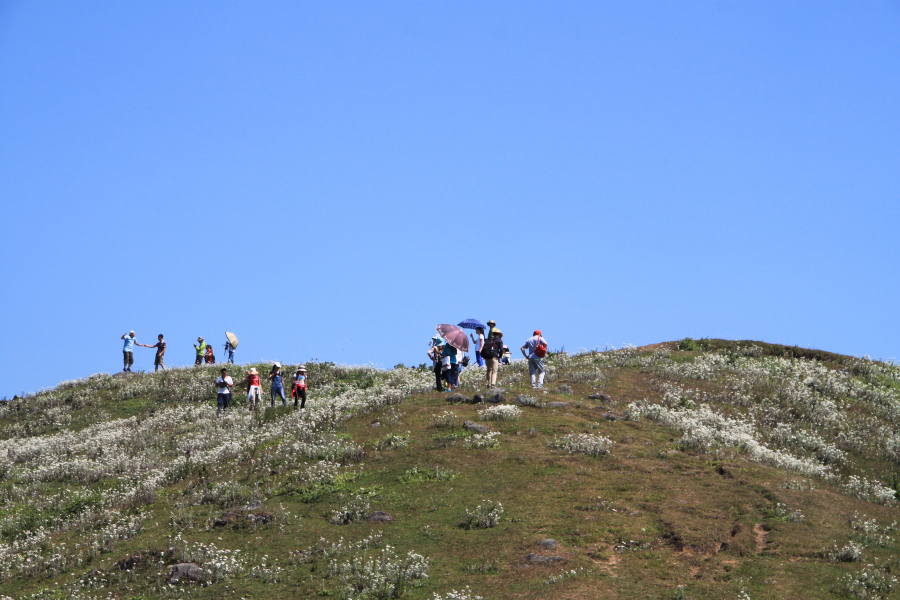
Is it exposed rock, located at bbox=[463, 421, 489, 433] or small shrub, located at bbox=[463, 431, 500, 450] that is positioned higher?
exposed rock, located at bbox=[463, 421, 489, 433]

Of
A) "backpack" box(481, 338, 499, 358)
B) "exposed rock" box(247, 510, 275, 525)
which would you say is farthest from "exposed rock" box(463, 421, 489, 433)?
"exposed rock" box(247, 510, 275, 525)

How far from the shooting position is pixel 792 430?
26.8 m

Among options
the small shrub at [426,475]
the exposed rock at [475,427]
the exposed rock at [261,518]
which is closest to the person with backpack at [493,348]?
the exposed rock at [475,427]

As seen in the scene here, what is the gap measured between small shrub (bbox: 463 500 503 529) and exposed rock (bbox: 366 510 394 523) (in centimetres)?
164

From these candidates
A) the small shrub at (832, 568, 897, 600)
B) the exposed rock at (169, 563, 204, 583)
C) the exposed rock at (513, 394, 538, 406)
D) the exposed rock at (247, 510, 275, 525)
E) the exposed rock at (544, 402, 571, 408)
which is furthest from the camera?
the exposed rock at (544, 402, 571, 408)

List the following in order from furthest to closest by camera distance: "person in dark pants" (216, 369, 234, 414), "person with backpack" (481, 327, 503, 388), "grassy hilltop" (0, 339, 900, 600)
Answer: "person in dark pants" (216, 369, 234, 414), "person with backpack" (481, 327, 503, 388), "grassy hilltop" (0, 339, 900, 600)

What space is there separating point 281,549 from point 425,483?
4.32 meters

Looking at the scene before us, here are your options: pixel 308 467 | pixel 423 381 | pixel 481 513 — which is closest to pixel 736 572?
pixel 481 513

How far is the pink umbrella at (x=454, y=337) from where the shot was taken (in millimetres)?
27438

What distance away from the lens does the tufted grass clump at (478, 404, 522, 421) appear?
24.0 meters

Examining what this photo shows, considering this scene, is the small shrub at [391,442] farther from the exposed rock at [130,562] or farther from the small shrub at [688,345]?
the small shrub at [688,345]

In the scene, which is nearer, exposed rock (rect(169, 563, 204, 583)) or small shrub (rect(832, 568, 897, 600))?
small shrub (rect(832, 568, 897, 600))

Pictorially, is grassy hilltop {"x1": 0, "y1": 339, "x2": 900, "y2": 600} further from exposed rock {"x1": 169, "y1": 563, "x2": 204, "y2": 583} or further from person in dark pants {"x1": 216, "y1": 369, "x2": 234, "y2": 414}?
person in dark pants {"x1": 216, "y1": 369, "x2": 234, "y2": 414}

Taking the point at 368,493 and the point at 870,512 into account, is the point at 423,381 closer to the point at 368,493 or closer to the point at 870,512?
the point at 368,493
